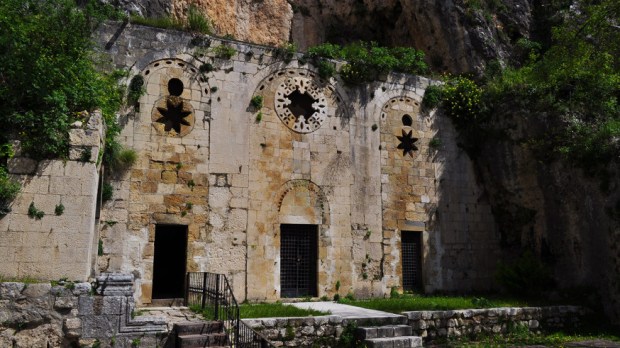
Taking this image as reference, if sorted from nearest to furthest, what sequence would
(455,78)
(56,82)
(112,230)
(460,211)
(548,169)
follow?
(56,82) → (112,230) → (548,169) → (460,211) → (455,78)

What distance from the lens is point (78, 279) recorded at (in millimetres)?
8391

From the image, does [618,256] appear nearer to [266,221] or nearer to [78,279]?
[266,221]

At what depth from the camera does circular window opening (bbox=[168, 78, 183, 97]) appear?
1312 cm

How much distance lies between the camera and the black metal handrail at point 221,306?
318 inches

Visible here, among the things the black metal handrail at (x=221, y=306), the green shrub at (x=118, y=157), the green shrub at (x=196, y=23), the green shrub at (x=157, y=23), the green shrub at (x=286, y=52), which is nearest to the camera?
the black metal handrail at (x=221, y=306)

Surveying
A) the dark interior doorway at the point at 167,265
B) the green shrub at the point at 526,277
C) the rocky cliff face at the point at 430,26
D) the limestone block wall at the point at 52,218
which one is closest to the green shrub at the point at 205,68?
the dark interior doorway at the point at 167,265

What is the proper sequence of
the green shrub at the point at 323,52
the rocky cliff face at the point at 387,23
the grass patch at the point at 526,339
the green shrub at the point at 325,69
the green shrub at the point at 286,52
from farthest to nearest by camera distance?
the rocky cliff face at the point at 387,23 → the green shrub at the point at 323,52 → the green shrub at the point at 325,69 → the green shrub at the point at 286,52 → the grass patch at the point at 526,339

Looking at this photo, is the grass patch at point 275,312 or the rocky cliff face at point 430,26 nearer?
the grass patch at point 275,312

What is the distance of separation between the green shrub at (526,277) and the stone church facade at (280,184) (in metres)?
1.18

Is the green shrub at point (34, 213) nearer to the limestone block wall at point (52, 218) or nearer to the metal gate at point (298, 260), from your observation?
the limestone block wall at point (52, 218)

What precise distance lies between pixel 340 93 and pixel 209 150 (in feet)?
15.0

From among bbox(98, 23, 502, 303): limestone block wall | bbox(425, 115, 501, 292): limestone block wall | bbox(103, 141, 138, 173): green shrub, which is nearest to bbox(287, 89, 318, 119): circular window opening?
bbox(98, 23, 502, 303): limestone block wall

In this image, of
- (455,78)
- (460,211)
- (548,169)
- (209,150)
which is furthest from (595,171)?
(209,150)

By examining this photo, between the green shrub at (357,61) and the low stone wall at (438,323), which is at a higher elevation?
the green shrub at (357,61)
